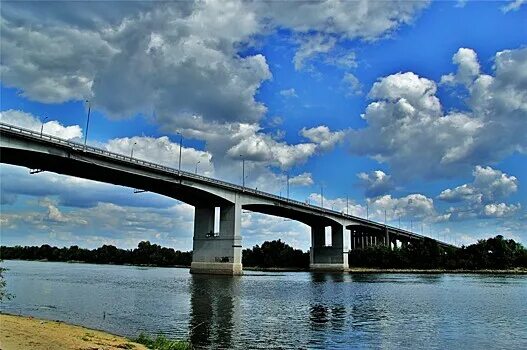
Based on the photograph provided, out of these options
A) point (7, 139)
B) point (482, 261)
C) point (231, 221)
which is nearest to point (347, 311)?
point (7, 139)

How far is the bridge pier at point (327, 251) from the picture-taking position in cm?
14438

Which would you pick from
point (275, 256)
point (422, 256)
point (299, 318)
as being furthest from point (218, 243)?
point (275, 256)

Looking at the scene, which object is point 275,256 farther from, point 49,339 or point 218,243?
point 49,339

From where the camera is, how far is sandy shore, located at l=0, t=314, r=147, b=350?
1758 cm

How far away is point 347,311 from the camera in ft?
124

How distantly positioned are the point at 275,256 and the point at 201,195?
84.9 meters

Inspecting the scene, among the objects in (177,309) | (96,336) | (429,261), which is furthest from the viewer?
(429,261)

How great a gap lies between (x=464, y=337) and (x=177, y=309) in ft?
68.2

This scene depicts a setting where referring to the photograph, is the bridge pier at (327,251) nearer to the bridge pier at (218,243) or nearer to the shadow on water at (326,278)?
the shadow on water at (326,278)

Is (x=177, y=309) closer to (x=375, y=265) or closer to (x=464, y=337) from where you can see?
(x=464, y=337)

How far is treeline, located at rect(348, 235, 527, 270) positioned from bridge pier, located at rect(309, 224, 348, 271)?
1470 cm

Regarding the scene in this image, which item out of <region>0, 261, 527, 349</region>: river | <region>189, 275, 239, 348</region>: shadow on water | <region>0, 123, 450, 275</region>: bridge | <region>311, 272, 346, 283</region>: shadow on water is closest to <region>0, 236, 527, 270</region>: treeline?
<region>0, 123, 450, 275</region>: bridge

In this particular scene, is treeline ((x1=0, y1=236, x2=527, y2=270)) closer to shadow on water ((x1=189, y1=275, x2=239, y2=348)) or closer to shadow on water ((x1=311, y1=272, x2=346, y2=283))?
shadow on water ((x1=311, y1=272, x2=346, y2=283))

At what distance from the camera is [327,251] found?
148125 millimetres
